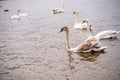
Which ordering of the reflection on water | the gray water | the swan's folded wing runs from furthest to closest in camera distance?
the swan's folded wing, the reflection on water, the gray water

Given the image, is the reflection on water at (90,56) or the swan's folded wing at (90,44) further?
the swan's folded wing at (90,44)

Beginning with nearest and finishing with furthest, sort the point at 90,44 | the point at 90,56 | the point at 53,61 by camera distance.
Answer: the point at 53,61 < the point at 90,56 < the point at 90,44

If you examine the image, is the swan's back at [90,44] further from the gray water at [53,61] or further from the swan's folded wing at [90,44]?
the gray water at [53,61]

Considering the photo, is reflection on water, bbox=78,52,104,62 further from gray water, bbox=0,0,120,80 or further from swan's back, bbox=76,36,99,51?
swan's back, bbox=76,36,99,51

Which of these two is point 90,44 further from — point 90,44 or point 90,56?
point 90,56

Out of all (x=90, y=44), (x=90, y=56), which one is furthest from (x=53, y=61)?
(x=90, y=44)

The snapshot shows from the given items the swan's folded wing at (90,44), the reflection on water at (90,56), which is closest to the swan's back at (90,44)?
the swan's folded wing at (90,44)

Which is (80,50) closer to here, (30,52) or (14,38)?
(30,52)

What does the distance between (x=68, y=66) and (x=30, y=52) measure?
3101 millimetres

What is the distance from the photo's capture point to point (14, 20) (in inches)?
1037

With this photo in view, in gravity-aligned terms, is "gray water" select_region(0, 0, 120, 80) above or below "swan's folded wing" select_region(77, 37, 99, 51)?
below

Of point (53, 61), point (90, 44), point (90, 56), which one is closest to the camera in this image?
point (53, 61)

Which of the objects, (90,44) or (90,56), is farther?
(90,44)

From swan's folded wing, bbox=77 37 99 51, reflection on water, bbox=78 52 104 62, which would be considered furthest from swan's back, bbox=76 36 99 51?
reflection on water, bbox=78 52 104 62
